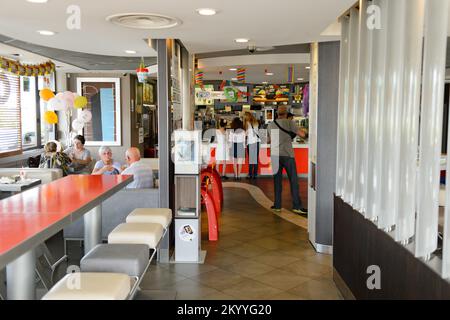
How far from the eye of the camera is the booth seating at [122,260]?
2.29 meters

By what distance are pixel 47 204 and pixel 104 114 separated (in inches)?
330

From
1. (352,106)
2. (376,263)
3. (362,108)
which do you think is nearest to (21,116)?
(352,106)

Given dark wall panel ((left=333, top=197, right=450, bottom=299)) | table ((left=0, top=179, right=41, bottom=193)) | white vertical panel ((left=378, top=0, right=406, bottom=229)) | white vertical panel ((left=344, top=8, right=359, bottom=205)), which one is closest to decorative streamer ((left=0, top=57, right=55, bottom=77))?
table ((left=0, top=179, right=41, bottom=193))

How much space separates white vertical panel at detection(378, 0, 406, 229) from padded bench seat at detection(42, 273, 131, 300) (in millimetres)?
1754

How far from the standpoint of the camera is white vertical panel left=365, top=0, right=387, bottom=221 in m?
3.33

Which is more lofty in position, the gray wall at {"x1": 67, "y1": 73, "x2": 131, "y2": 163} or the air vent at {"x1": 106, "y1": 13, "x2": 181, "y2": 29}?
the air vent at {"x1": 106, "y1": 13, "x2": 181, "y2": 29}

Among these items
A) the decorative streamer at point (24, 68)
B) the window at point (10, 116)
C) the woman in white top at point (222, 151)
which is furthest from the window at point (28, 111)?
the woman in white top at point (222, 151)

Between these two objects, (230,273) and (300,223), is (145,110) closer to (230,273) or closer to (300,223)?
(300,223)

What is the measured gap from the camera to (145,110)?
1315 cm

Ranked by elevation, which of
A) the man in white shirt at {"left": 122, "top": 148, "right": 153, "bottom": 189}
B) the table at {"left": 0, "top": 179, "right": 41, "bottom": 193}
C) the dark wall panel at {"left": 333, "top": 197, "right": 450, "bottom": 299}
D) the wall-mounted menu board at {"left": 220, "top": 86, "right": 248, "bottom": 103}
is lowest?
the dark wall panel at {"left": 333, "top": 197, "right": 450, "bottom": 299}

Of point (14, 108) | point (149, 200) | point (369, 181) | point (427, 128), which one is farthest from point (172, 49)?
point (14, 108)

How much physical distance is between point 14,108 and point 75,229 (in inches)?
145

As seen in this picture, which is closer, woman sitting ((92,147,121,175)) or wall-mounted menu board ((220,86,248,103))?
woman sitting ((92,147,121,175))

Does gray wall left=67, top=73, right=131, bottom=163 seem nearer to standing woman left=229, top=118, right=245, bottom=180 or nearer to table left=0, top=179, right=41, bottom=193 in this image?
standing woman left=229, top=118, right=245, bottom=180
